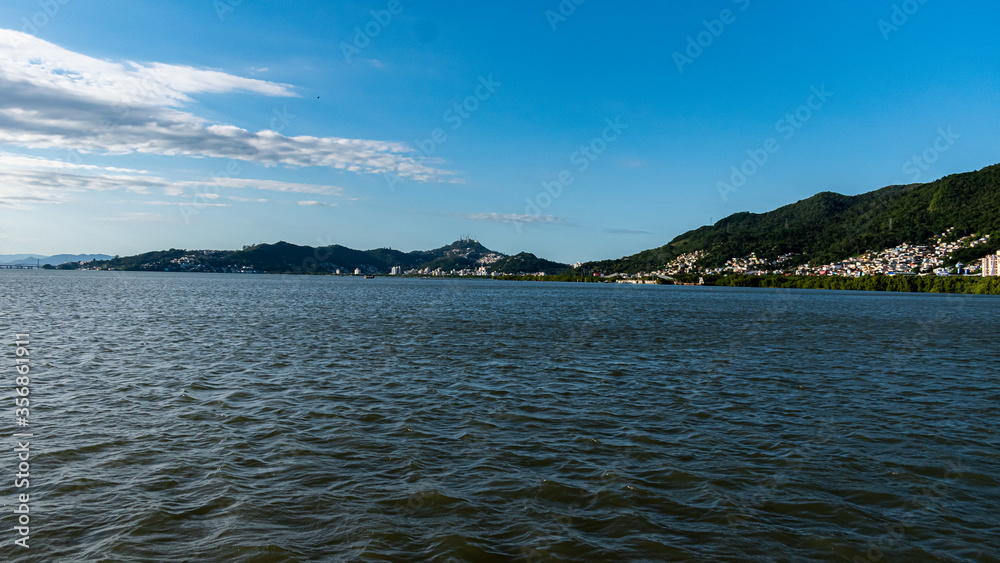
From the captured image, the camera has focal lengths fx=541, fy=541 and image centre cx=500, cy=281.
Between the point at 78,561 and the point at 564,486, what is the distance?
777 cm

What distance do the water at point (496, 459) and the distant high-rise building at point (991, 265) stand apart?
202817 mm

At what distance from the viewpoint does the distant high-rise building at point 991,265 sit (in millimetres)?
175625

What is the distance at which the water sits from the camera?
8430 millimetres

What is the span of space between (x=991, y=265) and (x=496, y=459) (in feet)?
763

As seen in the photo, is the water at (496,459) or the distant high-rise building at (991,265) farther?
the distant high-rise building at (991,265)

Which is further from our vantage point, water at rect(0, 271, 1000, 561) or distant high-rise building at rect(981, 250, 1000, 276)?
distant high-rise building at rect(981, 250, 1000, 276)

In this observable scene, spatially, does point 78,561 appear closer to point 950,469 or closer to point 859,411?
point 950,469

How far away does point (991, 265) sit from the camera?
178500 millimetres

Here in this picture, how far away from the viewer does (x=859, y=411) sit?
17484 mm

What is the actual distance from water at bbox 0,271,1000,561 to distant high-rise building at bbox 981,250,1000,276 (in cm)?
20282

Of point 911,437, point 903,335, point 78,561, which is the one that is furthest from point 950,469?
point 903,335

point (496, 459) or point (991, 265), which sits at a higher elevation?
point (991, 265)

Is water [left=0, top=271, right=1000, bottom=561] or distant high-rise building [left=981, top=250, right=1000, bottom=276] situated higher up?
distant high-rise building [left=981, top=250, right=1000, bottom=276]

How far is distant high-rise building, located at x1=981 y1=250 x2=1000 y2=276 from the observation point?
6914 inches
